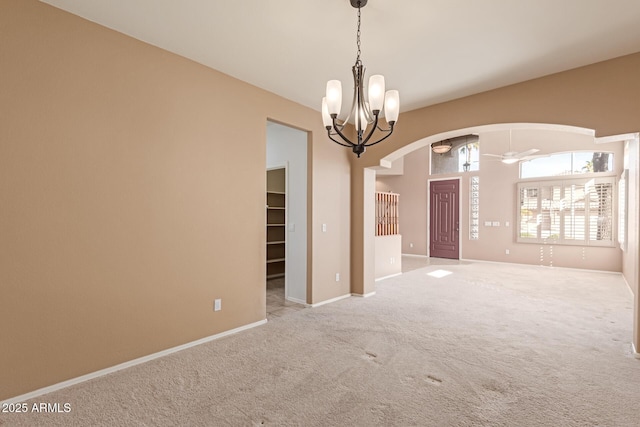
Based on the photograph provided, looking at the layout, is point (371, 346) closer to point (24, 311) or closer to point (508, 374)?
point (508, 374)

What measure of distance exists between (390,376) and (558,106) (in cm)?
327

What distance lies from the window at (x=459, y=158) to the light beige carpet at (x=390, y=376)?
5.76m

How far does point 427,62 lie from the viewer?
10.2ft

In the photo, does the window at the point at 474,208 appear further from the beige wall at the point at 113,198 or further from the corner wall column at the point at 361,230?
the beige wall at the point at 113,198

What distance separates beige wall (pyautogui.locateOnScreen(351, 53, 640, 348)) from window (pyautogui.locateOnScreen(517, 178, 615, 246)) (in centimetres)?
482

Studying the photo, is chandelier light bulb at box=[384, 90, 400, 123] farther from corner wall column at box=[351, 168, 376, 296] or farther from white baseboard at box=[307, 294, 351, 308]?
white baseboard at box=[307, 294, 351, 308]

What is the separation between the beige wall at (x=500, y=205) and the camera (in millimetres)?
7293

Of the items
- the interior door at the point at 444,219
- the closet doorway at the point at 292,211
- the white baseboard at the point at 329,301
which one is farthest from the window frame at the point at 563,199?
the closet doorway at the point at 292,211

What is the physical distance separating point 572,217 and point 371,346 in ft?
24.1

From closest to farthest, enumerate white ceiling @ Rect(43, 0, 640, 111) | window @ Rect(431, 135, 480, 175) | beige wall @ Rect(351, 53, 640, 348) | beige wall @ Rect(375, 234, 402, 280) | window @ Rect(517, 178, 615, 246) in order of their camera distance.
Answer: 1. white ceiling @ Rect(43, 0, 640, 111)
2. beige wall @ Rect(351, 53, 640, 348)
3. beige wall @ Rect(375, 234, 402, 280)
4. window @ Rect(517, 178, 615, 246)
5. window @ Rect(431, 135, 480, 175)

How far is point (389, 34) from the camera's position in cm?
263

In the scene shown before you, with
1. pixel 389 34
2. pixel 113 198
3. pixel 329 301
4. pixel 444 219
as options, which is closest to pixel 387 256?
pixel 329 301

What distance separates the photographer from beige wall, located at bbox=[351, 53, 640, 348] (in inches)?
114

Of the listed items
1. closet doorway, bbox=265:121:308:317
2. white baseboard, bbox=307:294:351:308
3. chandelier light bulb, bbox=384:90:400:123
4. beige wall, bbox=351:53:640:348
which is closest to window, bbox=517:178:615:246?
beige wall, bbox=351:53:640:348
